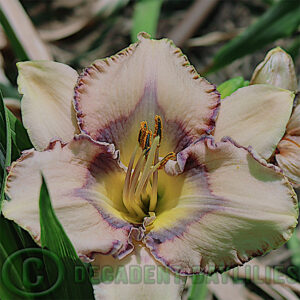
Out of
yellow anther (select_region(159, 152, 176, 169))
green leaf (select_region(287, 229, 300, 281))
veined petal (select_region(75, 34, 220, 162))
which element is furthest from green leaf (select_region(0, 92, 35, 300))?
green leaf (select_region(287, 229, 300, 281))

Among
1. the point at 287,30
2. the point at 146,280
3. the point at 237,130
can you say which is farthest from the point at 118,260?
the point at 287,30

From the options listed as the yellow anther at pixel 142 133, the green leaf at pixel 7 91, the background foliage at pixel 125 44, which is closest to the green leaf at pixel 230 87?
the background foliage at pixel 125 44

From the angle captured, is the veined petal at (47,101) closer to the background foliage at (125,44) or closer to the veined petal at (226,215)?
the background foliage at (125,44)

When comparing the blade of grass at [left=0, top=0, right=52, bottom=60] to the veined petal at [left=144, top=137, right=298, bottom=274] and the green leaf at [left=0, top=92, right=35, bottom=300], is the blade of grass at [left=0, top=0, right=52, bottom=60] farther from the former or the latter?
the veined petal at [left=144, top=137, right=298, bottom=274]

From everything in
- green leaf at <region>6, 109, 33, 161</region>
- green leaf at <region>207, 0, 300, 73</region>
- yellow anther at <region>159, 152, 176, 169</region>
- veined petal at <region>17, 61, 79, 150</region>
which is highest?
veined petal at <region>17, 61, 79, 150</region>

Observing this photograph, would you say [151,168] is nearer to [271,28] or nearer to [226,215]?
[226,215]

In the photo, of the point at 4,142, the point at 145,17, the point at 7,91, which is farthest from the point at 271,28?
the point at 4,142
